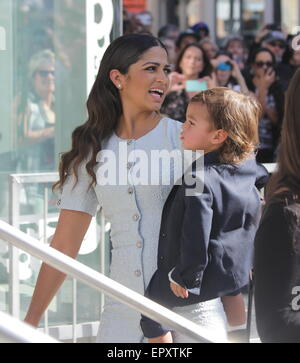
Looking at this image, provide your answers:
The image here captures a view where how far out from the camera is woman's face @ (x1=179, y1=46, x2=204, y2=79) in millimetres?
7781

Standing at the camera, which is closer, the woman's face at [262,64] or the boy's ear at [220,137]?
the boy's ear at [220,137]

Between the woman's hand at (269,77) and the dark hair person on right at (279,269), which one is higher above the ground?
the woman's hand at (269,77)

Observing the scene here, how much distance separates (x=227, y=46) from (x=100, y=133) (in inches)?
298

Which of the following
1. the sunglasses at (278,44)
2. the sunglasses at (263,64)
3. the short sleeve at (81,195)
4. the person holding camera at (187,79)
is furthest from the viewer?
the sunglasses at (278,44)

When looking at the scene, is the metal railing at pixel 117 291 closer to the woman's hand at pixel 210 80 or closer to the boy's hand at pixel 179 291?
the boy's hand at pixel 179 291

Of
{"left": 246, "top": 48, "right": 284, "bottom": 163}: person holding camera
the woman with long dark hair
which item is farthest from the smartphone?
the woman with long dark hair

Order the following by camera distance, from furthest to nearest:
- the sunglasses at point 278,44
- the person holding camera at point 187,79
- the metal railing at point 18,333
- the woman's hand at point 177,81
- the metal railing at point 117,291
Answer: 1. the sunglasses at point 278,44
2. the woman's hand at point 177,81
3. the person holding camera at point 187,79
4. the metal railing at point 117,291
5. the metal railing at point 18,333

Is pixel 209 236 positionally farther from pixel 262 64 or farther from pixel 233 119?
pixel 262 64

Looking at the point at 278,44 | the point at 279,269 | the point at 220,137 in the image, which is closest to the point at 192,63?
the point at 278,44

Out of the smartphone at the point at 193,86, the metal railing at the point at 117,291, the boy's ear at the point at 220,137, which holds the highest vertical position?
the smartphone at the point at 193,86

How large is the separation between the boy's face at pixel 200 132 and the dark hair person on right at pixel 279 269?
925 millimetres

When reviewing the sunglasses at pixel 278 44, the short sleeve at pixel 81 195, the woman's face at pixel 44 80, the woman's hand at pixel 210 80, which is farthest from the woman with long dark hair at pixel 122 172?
the sunglasses at pixel 278 44

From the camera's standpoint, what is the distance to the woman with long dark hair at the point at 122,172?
3193 millimetres

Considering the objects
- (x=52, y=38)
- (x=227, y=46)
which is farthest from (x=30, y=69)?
(x=227, y=46)
